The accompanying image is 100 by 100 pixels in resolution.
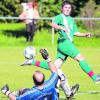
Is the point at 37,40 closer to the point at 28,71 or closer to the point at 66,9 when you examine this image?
the point at 28,71

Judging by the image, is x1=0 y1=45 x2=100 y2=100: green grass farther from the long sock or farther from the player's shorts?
the player's shorts

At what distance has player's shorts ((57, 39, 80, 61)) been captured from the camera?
449 inches

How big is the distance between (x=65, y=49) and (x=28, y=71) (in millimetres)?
4715

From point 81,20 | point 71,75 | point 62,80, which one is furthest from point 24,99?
point 81,20

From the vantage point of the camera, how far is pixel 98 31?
24500mm

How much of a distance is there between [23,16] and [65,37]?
12.8m

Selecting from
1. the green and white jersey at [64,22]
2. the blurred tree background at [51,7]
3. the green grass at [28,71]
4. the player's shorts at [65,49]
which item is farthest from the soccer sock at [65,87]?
the blurred tree background at [51,7]

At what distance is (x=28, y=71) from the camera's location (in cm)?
1600

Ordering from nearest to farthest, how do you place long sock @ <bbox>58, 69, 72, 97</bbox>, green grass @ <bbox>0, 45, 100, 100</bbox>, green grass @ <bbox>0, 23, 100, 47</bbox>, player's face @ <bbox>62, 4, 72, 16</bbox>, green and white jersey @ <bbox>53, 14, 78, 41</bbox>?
1. long sock @ <bbox>58, 69, 72, 97</bbox>
2. player's face @ <bbox>62, 4, 72, 16</bbox>
3. green and white jersey @ <bbox>53, 14, 78, 41</bbox>
4. green grass @ <bbox>0, 45, 100, 100</bbox>
5. green grass @ <bbox>0, 23, 100, 47</bbox>

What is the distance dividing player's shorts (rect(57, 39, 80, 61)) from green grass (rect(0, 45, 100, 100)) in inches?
32.7

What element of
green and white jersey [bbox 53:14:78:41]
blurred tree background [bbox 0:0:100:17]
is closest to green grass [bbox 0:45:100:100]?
green and white jersey [bbox 53:14:78:41]

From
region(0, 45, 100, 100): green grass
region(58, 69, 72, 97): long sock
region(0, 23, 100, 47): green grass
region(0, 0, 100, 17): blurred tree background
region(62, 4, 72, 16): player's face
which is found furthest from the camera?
region(0, 0, 100, 17): blurred tree background

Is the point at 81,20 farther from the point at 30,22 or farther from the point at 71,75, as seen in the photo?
the point at 71,75

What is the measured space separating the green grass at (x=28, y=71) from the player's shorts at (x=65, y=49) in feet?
2.73
